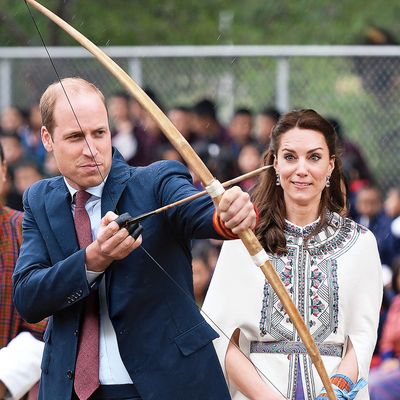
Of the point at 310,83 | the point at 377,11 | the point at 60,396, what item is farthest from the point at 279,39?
the point at 60,396

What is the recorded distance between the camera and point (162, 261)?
182 inches

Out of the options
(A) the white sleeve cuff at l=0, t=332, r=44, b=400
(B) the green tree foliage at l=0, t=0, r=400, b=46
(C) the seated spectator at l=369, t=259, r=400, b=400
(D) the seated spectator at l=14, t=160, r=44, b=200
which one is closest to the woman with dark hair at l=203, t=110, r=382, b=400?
(A) the white sleeve cuff at l=0, t=332, r=44, b=400

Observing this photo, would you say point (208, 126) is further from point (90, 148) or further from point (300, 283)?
Answer: point (90, 148)

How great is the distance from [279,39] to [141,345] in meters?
10.3

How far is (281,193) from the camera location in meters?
5.52

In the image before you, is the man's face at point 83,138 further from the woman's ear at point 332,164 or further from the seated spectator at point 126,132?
the seated spectator at point 126,132

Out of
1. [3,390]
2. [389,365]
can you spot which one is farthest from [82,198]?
[389,365]

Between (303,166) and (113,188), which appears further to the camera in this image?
(303,166)

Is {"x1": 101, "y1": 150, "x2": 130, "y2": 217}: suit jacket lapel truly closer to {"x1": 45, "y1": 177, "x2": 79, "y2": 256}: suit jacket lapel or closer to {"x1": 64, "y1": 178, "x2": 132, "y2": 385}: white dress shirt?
{"x1": 45, "y1": 177, "x2": 79, "y2": 256}: suit jacket lapel

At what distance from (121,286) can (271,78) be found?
7066mm

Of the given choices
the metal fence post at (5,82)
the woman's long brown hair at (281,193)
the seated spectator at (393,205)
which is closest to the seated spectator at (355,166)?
the seated spectator at (393,205)

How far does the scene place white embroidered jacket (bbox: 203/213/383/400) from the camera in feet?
17.3

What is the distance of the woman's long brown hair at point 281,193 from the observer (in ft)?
17.7

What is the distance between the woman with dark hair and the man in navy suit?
0.59 metres
